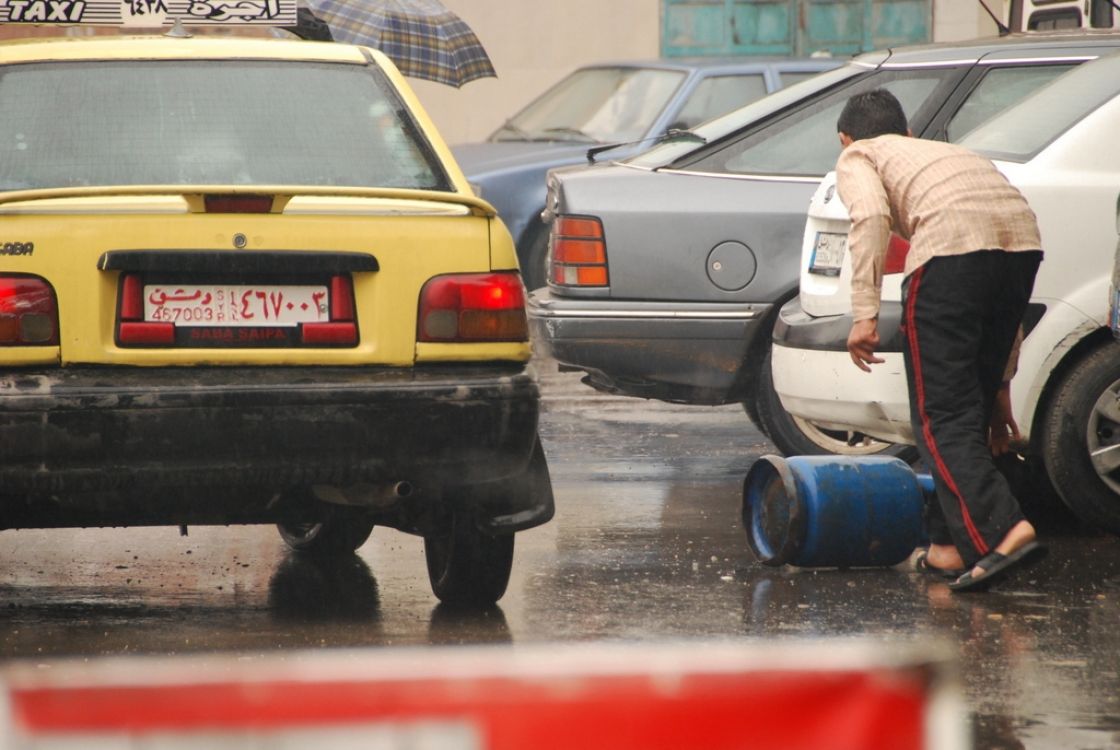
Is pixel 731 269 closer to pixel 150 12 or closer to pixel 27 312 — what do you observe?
pixel 150 12

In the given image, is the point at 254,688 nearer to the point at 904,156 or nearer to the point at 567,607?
the point at 567,607

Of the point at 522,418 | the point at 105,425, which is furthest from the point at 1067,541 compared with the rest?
the point at 105,425

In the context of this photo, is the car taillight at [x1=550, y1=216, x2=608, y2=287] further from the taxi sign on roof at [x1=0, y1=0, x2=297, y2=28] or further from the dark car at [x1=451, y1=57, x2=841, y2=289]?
the dark car at [x1=451, y1=57, x2=841, y2=289]

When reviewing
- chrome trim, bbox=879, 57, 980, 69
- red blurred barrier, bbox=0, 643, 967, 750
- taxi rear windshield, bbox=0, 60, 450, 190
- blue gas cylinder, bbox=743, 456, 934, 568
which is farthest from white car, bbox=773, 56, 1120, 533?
red blurred barrier, bbox=0, 643, 967, 750

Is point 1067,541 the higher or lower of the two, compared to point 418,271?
lower

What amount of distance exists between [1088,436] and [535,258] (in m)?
6.51

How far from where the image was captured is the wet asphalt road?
473cm

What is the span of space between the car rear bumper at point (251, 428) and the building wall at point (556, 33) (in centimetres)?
1574

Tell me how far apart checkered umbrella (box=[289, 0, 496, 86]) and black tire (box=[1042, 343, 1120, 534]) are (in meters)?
7.18

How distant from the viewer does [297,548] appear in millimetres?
6531

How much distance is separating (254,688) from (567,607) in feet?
12.1

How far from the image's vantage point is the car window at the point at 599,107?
1262 cm

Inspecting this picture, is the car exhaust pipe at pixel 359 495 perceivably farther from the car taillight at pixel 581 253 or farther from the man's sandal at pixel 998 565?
the car taillight at pixel 581 253

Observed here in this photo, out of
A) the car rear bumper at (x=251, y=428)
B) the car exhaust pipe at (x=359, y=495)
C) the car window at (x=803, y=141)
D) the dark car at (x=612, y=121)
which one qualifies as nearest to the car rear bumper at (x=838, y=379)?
the car window at (x=803, y=141)
